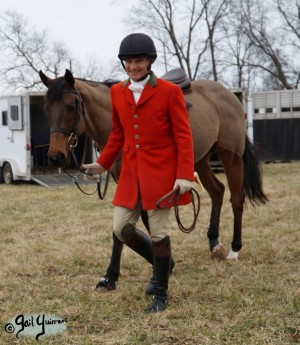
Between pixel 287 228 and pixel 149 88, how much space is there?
351 cm

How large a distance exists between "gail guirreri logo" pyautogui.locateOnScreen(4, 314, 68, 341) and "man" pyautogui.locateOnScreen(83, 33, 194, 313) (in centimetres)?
61

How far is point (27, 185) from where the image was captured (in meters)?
12.5

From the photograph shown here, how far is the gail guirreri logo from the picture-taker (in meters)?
3.05

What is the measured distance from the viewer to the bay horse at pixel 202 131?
377cm

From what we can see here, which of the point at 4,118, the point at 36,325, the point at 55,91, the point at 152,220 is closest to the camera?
the point at 36,325

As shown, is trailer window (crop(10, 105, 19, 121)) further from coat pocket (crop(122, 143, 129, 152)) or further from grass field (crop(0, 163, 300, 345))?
coat pocket (crop(122, 143, 129, 152))

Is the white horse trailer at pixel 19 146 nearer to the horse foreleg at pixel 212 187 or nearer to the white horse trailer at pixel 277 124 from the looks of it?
the horse foreleg at pixel 212 187

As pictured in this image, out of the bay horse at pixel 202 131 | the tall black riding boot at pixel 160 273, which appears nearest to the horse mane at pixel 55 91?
the bay horse at pixel 202 131

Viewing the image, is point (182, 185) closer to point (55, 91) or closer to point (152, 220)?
point (152, 220)

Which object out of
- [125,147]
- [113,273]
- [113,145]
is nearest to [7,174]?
[113,273]

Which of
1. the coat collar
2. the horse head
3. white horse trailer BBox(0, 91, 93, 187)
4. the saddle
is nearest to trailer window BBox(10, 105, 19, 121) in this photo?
white horse trailer BBox(0, 91, 93, 187)

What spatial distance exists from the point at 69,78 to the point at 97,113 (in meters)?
0.40

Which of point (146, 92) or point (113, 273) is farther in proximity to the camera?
point (113, 273)

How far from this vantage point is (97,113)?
13.4 feet
